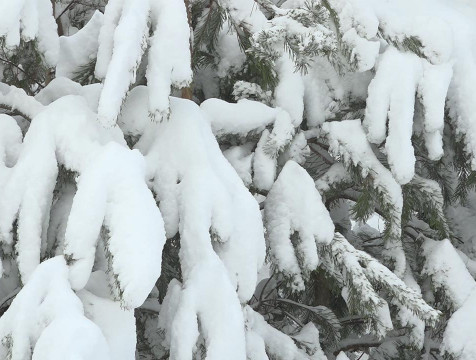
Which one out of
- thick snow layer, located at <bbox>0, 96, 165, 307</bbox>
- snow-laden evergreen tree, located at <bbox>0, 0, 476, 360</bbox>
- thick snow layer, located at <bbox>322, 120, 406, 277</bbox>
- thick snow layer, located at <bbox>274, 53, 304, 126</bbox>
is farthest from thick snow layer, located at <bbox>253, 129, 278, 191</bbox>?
thick snow layer, located at <bbox>0, 96, 165, 307</bbox>

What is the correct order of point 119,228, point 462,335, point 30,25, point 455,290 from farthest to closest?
point 455,290 < point 462,335 < point 30,25 < point 119,228

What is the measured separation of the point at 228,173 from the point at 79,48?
33.8 inches

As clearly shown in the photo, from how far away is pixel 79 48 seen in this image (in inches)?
106

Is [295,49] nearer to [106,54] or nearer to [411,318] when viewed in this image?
[106,54]

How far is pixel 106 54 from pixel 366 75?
1115mm

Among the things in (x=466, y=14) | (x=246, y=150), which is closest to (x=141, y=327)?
(x=246, y=150)

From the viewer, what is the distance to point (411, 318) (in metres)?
3.02

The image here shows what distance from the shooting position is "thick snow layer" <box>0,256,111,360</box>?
5.20 ft

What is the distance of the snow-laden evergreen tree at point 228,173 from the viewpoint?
181 centimetres

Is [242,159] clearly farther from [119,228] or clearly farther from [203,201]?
[119,228]

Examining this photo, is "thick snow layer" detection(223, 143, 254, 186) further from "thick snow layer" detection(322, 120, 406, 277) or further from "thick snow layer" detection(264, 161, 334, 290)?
"thick snow layer" detection(322, 120, 406, 277)

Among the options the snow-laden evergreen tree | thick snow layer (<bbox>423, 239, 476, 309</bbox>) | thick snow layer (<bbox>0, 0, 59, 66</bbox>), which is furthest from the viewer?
thick snow layer (<bbox>423, 239, 476, 309</bbox>)

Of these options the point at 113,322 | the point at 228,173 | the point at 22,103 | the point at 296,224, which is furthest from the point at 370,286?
the point at 22,103

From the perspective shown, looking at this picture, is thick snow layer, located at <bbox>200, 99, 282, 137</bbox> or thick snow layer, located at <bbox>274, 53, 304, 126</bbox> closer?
thick snow layer, located at <bbox>200, 99, 282, 137</bbox>
